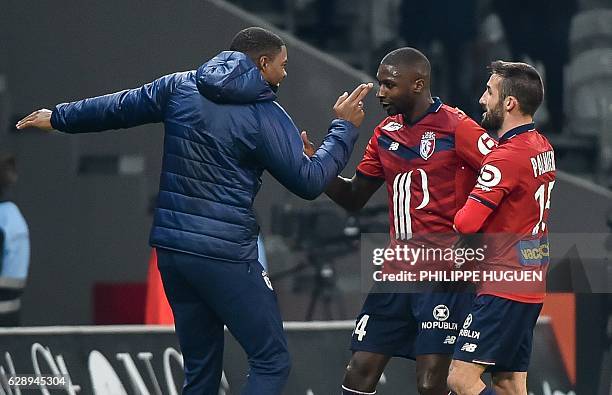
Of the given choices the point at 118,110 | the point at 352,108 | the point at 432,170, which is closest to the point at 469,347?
the point at 432,170

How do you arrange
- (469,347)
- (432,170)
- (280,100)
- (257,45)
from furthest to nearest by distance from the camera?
1. (280,100)
2. (432,170)
3. (469,347)
4. (257,45)

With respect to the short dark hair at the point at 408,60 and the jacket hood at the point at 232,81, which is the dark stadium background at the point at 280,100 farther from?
the jacket hood at the point at 232,81

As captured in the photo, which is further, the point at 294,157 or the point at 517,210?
the point at 517,210

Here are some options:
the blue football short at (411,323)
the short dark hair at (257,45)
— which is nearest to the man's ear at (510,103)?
the blue football short at (411,323)

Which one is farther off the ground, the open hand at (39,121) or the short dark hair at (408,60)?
the short dark hair at (408,60)

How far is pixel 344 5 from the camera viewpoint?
8.02 metres

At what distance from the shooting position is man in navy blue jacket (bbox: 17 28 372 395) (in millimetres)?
5188

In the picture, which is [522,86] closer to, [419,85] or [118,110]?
[419,85]

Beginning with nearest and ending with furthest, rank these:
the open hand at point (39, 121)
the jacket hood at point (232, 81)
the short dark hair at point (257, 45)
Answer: the jacket hood at point (232, 81) < the short dark hair at point (257, 45) < the open hand at point (39, 121)

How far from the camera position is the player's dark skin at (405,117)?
226 inches

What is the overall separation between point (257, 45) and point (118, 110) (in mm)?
581

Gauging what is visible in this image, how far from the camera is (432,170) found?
18.9 ft

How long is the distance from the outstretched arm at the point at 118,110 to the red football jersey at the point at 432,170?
1051mm

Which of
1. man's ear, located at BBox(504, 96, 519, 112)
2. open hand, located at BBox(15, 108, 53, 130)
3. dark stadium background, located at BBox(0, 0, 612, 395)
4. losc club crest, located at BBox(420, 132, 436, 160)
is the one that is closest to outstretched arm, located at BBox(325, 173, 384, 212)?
losc club crest, located at BBox(420, 132, 436, 160)
